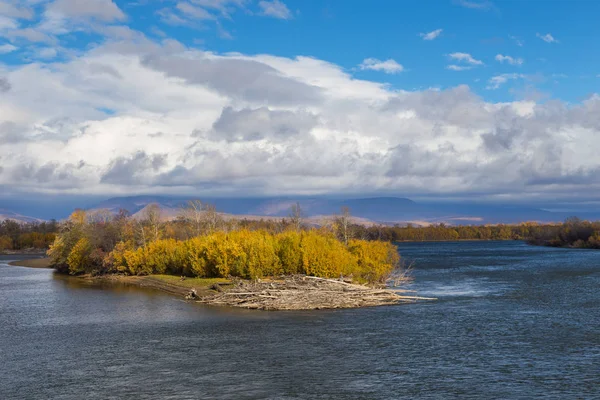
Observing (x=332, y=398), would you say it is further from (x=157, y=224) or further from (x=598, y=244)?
(x=598, y=244)

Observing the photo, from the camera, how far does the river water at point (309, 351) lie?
84.8ft

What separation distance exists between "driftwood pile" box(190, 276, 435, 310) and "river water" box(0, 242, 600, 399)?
7.89ft

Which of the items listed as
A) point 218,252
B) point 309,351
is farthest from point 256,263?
point 309,351

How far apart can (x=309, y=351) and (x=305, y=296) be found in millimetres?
18469

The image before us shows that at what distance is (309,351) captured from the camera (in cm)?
3278

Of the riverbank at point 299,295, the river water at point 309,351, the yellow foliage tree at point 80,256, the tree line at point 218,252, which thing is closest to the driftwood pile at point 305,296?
the riverbank at point 299,295

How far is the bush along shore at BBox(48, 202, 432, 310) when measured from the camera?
2076 inches

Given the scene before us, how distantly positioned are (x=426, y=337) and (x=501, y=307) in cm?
1545

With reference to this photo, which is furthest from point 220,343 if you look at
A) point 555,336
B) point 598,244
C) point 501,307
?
point 598,244

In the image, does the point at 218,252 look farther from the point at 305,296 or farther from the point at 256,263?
the point at 305,296

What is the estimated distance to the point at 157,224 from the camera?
10912cm

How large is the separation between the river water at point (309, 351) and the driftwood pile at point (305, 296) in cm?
241

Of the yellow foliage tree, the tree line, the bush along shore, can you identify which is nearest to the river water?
the bush along shore

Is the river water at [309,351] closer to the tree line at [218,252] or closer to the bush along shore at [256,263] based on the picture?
the bush along shore at [256,263]
